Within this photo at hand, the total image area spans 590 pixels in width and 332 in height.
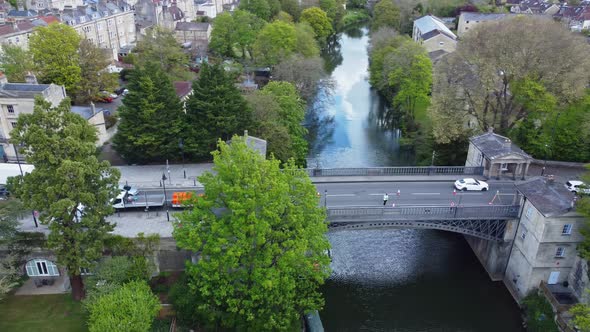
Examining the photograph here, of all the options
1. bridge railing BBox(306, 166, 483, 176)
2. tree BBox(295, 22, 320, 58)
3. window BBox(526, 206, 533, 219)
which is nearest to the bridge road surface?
bridge railing BBox(306, 166, 483, 176)

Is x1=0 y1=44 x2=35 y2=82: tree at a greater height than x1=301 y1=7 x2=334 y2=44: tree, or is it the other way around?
x1=301 y1=7 x2=334 y2=44: tree

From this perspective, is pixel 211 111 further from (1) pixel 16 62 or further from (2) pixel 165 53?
(1) pixel 16 62

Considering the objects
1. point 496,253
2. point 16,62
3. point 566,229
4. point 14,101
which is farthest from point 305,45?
point 566,229

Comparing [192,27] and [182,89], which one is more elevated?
[192,27]

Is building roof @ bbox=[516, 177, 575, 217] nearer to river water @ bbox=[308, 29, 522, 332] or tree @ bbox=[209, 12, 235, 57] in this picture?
river water @ bbox=[308, 29, 522, 332]

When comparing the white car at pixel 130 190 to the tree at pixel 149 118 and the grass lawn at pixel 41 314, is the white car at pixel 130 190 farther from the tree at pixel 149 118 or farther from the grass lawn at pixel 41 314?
the grass lawn at pixel 41 314

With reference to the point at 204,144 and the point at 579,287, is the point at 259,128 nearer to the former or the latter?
the point at 204,144
